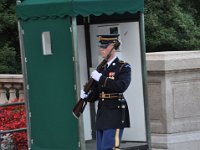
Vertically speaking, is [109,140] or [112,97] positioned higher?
[112,97]

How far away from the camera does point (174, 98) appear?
927 centimetres

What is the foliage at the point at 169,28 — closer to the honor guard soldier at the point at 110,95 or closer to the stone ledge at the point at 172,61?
the stone ledge at the point at 172,61

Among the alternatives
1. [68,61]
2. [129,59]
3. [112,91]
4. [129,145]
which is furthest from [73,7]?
[129,145]

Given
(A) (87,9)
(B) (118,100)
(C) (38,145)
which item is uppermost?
(A) (87,9)

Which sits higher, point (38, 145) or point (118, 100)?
point (118, 100)

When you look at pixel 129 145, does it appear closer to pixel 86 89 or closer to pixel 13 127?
pixel 86 89

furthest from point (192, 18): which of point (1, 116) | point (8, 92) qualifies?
point (1, 116)

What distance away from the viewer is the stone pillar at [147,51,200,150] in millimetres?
9180

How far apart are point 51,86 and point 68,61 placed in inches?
18.6

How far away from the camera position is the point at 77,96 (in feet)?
25.9

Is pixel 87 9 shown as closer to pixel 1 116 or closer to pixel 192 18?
pixel 1 116

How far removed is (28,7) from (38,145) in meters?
1.81

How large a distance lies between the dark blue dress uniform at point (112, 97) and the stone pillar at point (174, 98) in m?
1.75

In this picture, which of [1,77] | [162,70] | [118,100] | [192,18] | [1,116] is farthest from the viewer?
[192,18]
